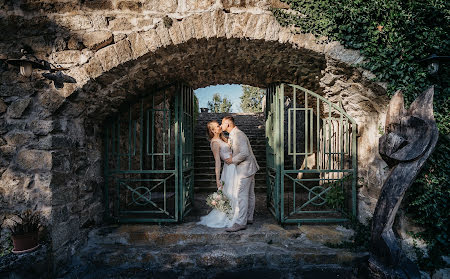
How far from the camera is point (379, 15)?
3264 millimetres

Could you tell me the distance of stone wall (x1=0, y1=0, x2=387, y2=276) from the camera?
3.13 m

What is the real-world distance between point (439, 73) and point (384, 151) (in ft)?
4.57

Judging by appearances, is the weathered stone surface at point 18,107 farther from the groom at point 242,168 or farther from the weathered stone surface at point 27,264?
the groom at point 242,168

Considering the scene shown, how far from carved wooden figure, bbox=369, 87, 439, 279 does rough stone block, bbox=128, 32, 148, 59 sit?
331cm

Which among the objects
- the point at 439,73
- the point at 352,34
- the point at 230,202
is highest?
the point at 352,34

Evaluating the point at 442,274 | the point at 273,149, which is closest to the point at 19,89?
the point at 273,149

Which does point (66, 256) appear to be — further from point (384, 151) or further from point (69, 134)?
point (384, 151)

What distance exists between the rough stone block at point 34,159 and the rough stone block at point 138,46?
5.77 ft

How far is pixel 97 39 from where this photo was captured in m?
3.27

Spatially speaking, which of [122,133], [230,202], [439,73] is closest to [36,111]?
[122,133]

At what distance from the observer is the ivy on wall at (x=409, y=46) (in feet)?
10.1

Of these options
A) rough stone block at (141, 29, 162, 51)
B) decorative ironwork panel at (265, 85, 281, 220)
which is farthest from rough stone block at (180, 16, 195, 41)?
decorative ironwork panel at (265, 85, 281, 220)

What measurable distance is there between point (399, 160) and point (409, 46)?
5.17 ft

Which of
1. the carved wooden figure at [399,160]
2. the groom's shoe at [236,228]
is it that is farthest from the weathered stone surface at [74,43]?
the carved wooden figure at [399,160]
